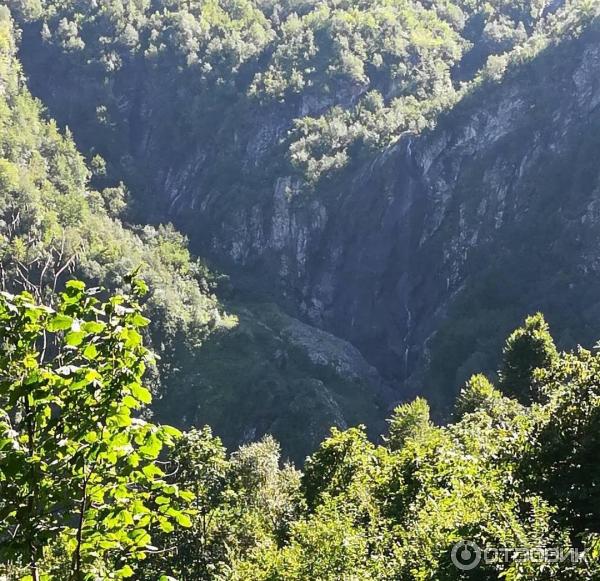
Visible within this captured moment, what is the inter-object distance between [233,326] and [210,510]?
59025 mm

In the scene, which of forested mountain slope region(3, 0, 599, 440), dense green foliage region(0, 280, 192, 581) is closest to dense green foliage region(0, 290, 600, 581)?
dense green foliage region(0, 280, 192, 581)

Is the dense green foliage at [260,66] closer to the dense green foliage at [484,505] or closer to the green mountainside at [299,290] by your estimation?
the green mountainside at [299,290]

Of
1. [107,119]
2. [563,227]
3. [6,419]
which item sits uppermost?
[107,119]

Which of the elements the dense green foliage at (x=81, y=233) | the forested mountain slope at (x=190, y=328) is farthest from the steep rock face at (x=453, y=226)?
the dense green foliage at (x=81, y=233)

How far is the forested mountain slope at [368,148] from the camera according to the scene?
8094 centimetres

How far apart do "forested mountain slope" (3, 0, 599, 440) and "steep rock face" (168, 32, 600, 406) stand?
0.26 meters

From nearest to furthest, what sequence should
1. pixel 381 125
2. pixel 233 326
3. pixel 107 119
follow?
pixel 233 326 < pixel 381 125 < pixel 107 119

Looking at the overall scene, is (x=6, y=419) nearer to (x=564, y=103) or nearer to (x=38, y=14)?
(x=564, y=103)

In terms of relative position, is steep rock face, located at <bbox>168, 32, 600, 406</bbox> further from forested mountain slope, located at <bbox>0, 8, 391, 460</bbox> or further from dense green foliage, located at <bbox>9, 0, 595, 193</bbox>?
dense green foliage, located at <bbox>9, 0, 595, 193</bbox>

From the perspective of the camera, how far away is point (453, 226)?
8969 centimetres

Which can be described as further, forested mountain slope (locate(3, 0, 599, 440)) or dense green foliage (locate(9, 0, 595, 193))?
dense green foliage (locate(9, 0, 595, 193))

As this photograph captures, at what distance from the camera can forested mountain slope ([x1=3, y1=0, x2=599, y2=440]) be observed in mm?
80938

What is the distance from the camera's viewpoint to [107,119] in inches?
4902

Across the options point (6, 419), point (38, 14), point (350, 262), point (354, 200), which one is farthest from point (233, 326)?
point (38, 14)
